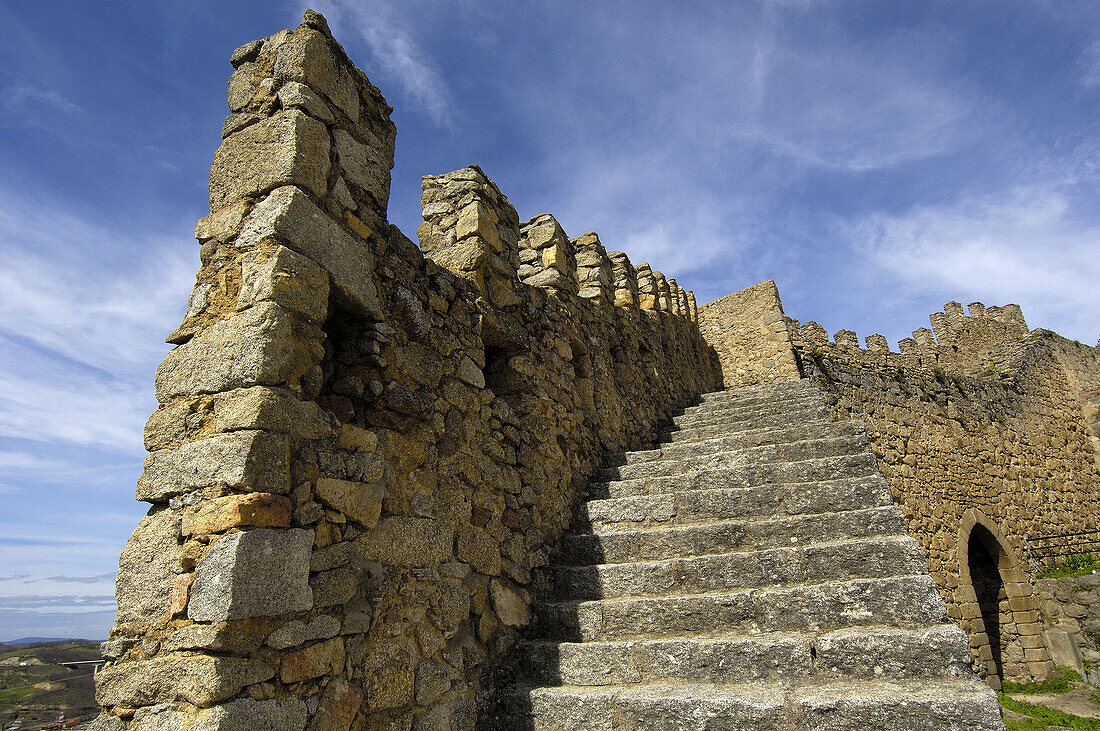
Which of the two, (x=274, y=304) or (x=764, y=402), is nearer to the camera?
(x=274, y=304)

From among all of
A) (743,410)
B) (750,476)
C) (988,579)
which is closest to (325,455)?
(750,476)

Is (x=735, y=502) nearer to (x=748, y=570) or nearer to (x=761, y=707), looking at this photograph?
(x=748, y=570)

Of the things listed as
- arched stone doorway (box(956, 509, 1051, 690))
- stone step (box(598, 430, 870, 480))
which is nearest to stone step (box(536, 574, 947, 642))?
stone step (box(598, 430, 870, 480))

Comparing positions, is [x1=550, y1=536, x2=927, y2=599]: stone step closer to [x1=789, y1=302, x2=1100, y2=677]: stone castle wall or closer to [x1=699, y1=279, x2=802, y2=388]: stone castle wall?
[x1=789, y1=302, x2=1100, y2=677]: stone castle wall

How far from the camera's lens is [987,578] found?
1073cm

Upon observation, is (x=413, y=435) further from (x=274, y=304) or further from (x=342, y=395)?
(x=274, y=304)

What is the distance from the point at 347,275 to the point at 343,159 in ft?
2.13

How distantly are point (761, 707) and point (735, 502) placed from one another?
1.64 m

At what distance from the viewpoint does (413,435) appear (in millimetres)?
3156

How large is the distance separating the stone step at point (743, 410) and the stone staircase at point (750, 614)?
161 centimetres

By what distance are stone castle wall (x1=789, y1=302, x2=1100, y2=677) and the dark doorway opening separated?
9cm

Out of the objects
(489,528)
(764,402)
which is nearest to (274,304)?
(489,528)

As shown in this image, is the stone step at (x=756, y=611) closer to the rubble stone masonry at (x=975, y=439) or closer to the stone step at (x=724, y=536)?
the stone step at (x=724, y=536)

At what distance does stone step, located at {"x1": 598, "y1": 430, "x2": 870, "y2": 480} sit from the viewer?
453 cm
